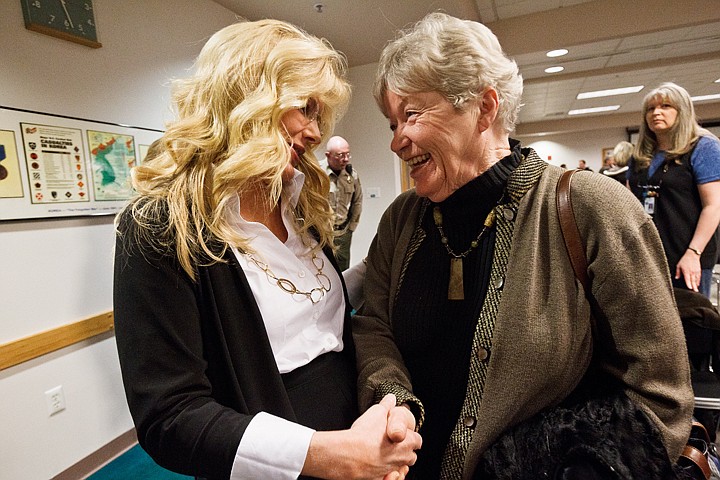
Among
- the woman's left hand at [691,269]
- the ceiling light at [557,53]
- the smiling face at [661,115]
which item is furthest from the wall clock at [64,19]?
the ceiling light at [557,53]

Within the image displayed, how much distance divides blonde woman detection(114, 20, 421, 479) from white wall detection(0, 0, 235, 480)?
1503mm

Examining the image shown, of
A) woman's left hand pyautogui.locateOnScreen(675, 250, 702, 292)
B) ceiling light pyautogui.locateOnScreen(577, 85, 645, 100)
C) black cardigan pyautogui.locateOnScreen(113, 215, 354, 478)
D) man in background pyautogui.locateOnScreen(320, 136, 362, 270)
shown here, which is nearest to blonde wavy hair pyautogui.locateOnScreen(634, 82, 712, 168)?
woman's left hand pyautogui.locateOnScreen(675, 250, 702, 292)

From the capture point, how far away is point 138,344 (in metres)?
0.71

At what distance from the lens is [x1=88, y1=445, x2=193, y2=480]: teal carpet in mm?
2270

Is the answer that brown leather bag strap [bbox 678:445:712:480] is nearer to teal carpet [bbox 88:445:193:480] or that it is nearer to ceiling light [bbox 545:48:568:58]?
teal carpet [bbox 88:445:193:480]

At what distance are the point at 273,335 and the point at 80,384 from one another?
2.04 m

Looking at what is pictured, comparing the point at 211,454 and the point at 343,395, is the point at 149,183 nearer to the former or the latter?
the point at 211,454

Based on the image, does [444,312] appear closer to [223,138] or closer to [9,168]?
[223,138]

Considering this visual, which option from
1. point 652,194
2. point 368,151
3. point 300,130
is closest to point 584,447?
point 300,130

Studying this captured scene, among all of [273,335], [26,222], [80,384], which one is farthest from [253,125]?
[80,384]

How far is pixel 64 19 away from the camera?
221 centimetres

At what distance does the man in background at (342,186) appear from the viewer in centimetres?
443

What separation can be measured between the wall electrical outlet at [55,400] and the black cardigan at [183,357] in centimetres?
187

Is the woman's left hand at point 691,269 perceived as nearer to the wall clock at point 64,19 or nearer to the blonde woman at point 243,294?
the blonde woman at point 243,294
